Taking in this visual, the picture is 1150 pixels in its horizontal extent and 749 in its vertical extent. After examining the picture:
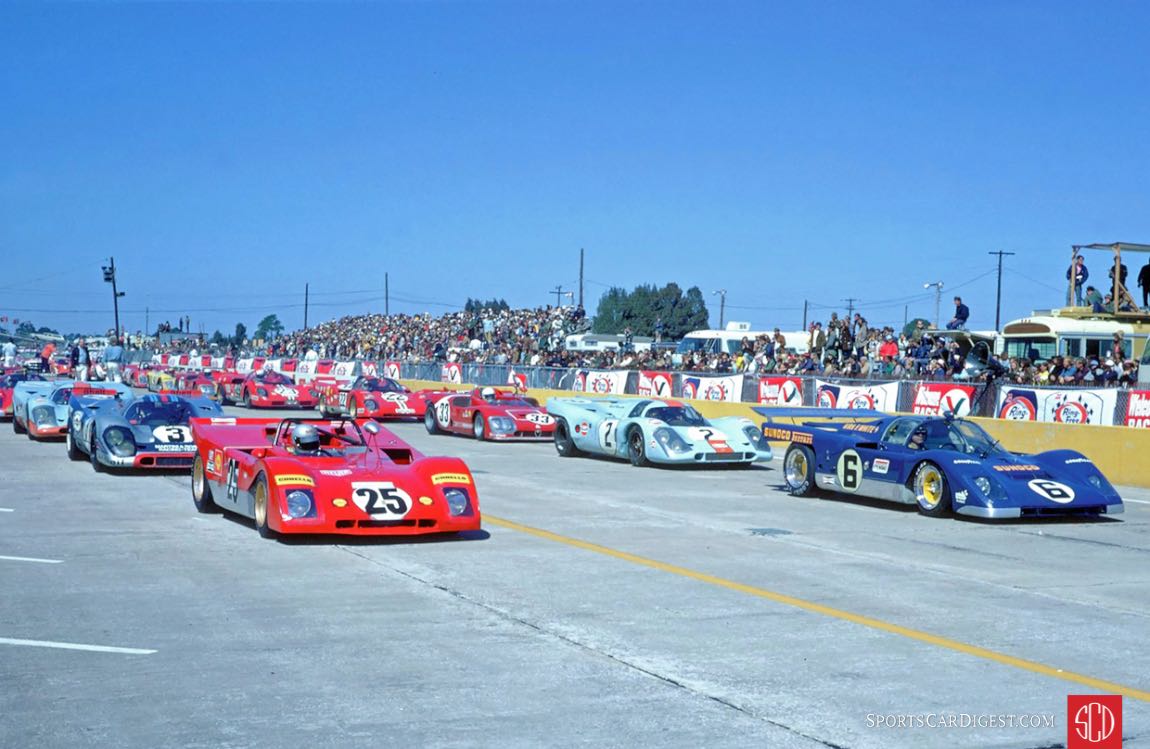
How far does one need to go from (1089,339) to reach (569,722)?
28526 mm

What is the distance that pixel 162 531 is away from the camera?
488 inches

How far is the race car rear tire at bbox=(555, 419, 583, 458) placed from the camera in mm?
23016

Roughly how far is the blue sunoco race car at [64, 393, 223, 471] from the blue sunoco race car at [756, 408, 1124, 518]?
8.29 m

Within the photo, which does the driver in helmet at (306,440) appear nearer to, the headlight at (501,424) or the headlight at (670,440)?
the headlight at (670,440)

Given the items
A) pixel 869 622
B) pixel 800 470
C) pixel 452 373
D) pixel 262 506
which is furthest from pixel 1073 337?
pixel 869 622

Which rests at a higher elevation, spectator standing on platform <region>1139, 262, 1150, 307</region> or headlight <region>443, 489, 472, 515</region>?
spectator standing on platform <region>1139, 262, 1150, 307</region>

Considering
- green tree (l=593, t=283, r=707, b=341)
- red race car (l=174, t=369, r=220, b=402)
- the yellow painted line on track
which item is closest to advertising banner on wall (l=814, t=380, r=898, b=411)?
the yellow painted line on track

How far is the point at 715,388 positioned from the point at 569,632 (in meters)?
23.0

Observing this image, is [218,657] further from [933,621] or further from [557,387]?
[557,387]

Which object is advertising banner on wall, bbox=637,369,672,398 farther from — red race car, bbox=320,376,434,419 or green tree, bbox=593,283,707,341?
green tree, bbox=593,283,707,341

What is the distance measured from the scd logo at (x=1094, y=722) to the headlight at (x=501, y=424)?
67.3 ft

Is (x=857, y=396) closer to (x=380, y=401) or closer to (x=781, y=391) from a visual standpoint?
(x=781, y=391)

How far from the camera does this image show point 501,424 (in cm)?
2672

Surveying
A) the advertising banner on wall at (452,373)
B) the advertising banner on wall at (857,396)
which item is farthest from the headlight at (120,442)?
the advertising banner on wall at (452,373)
